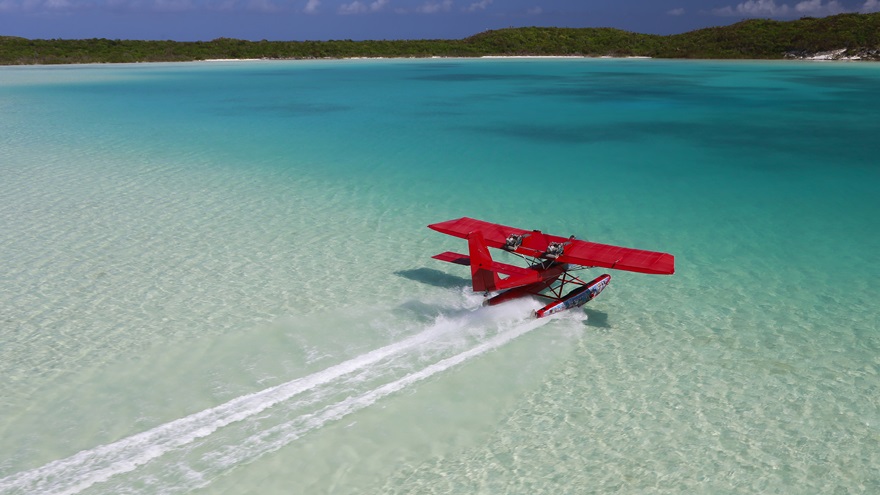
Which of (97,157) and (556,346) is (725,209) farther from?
(97,157)

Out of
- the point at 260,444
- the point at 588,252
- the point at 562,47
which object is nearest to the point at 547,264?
the point at 588,252

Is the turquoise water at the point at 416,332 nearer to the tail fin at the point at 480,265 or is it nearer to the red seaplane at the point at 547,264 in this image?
the red seaplane at the point at 547,264

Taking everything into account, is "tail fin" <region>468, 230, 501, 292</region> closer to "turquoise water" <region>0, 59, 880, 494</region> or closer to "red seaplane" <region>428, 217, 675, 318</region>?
"red seaplane" <region>428, 217, 675, 318</region>

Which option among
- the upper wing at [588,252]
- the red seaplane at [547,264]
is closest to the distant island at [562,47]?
the upper wing at [588,252]

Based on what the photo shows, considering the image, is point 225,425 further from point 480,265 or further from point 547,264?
point 547,264

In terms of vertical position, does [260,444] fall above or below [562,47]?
below

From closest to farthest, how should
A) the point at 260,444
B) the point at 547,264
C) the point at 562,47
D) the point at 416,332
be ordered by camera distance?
the point at 260,444 < the point at 416,332 < the point at 547,264 < the point at 562,47
